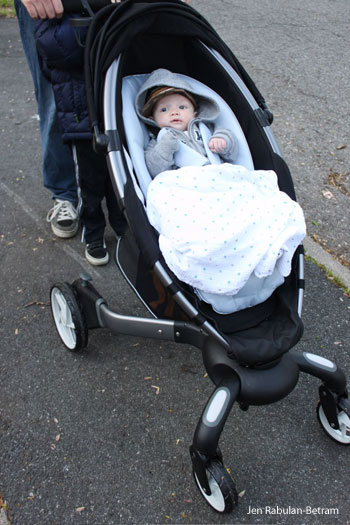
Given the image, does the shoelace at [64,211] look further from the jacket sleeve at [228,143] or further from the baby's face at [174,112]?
the jacket sleeve at [228,143]

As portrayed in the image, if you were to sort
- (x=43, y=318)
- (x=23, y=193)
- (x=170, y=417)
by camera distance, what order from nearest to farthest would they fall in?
(x=170, y=417) < (x=43, y=318) < (x=23, y=193)

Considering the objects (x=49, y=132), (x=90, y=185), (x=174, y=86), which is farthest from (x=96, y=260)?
(x=174, y=86)

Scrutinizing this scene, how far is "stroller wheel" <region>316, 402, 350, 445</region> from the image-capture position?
2.12m

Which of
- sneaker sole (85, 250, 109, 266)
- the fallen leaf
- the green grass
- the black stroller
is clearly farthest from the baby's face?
the green grass

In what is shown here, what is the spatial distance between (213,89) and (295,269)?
1.13m

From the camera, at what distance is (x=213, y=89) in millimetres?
2580

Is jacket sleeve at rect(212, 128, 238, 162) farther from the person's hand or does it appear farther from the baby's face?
the person's hand

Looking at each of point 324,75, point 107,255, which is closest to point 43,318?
point 107,255

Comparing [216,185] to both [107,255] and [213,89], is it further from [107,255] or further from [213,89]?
[107,255]

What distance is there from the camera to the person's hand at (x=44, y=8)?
217 centimetres

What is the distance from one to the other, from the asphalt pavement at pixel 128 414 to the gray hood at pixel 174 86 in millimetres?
1135

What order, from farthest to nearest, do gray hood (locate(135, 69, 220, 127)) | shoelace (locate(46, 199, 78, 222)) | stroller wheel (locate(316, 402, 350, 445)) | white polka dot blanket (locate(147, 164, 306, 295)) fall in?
shoelace (locate(46, 199, 78, 222)) → gray hood (locate(135, 69, 220, 127)) → stroller wheel (locate(316, 402, 350, 445)) → white polka dot blanket (locate(147, 164, 306, 295))

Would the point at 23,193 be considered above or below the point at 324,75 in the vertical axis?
below

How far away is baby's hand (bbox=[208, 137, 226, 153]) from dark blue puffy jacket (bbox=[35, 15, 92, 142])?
0.70 m
